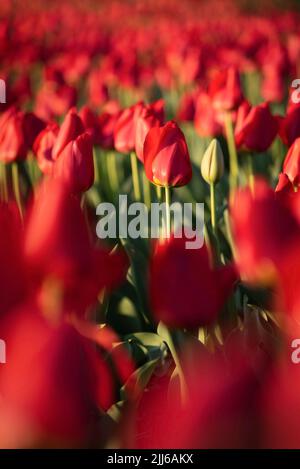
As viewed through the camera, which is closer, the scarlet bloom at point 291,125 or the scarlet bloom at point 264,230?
the scarlet bloom at point 264,230

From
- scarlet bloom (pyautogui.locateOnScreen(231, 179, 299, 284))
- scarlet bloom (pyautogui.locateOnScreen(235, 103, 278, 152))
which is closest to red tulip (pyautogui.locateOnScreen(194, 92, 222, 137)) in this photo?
scarlet bloom (pyautogui.locateOnScreen(235, 103, 278, 152))

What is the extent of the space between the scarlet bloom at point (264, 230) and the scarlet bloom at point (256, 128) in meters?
0.47

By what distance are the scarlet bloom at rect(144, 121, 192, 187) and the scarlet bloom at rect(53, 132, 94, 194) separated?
0.06 meters

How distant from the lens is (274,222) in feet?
0.95

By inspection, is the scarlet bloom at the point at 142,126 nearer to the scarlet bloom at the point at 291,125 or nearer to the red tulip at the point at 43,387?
the scarlet bloom at the point at 291,125

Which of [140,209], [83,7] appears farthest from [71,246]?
[83,7]

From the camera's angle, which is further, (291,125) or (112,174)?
(112,174)

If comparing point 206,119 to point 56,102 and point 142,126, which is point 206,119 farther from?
point 56,102

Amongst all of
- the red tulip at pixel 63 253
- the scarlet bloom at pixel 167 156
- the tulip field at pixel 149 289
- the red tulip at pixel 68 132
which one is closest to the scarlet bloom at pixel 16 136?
the tulip field at pixel 149 289

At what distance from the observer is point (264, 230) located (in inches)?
11.2

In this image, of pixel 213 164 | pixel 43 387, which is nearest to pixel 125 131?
pixel 213 164

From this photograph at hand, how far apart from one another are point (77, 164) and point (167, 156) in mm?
91

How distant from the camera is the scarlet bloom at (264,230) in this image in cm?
29
